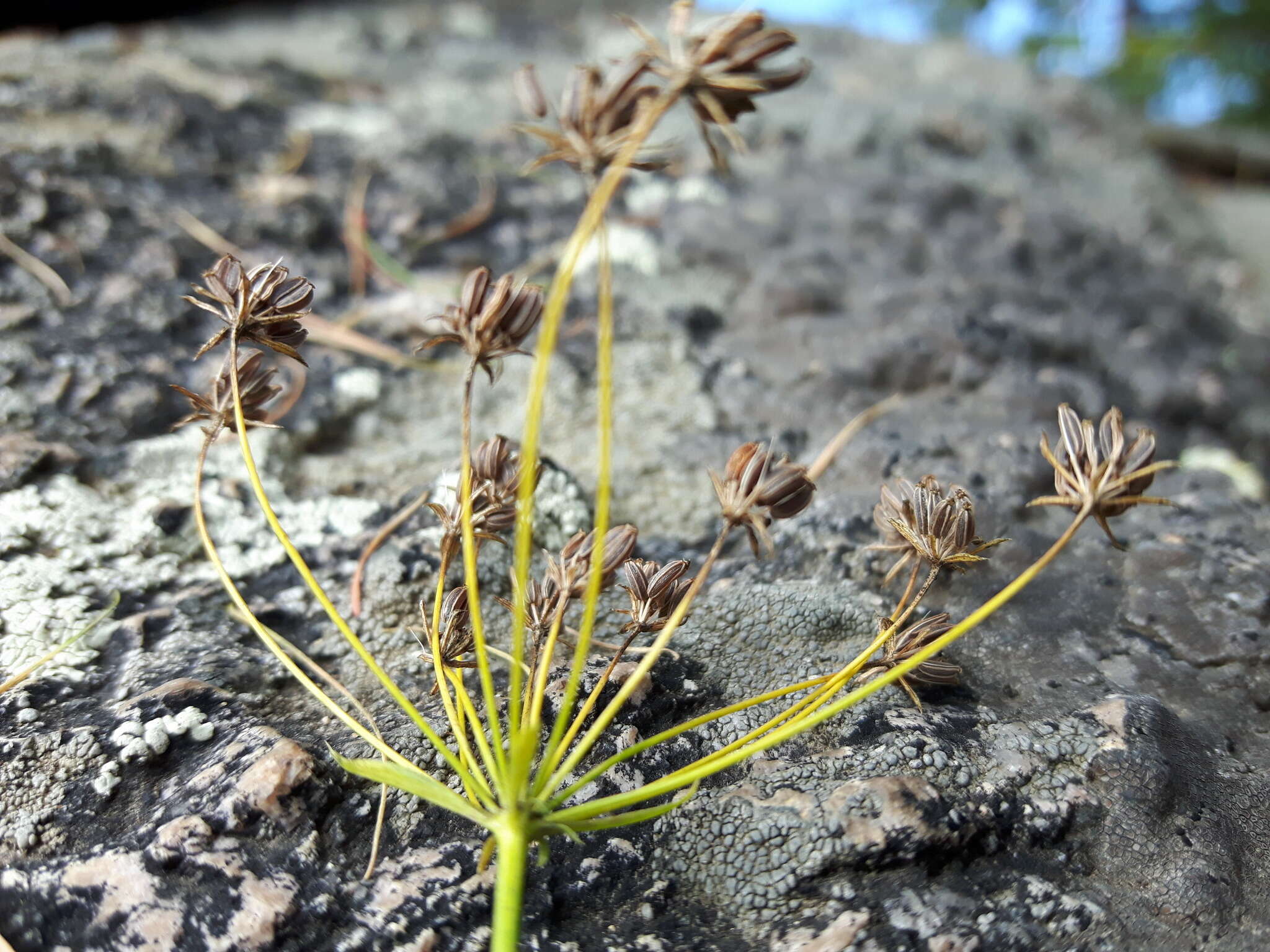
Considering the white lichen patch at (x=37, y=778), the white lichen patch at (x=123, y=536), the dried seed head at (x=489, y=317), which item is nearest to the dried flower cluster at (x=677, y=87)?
the dried seed head at (x=489, y=317)

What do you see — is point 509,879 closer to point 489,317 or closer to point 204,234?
point 489,317

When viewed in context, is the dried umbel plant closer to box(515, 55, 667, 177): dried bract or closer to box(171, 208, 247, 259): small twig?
box(515, 55, 667, 177): dried bract

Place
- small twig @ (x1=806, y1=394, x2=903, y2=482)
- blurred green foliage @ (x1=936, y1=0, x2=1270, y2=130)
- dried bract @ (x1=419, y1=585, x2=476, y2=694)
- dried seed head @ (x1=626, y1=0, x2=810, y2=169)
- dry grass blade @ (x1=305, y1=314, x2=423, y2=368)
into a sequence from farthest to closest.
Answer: blurred green foliage @ (x1=936, y1=0, x2=1270, y2=130) → dry grass blade @ (x1=305, y1=314, x2=423, y2=368) → small twig @ (x1=806, y1=394, x2=903, y2=482) → dried bract @ (x1=419, y1=585, x2=476, y2=694) → dried seed head @ (x1=626, y1=0, x2=810, y2=169)

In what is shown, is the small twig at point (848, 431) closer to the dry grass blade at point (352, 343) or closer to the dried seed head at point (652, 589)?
the dried seed head at point (652, 589)

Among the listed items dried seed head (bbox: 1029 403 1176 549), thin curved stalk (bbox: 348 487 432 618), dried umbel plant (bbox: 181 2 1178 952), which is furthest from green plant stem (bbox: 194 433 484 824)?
dried seed head (bbox: 1029 403 1176 549)

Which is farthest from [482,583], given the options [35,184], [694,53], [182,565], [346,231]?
[35,184]
